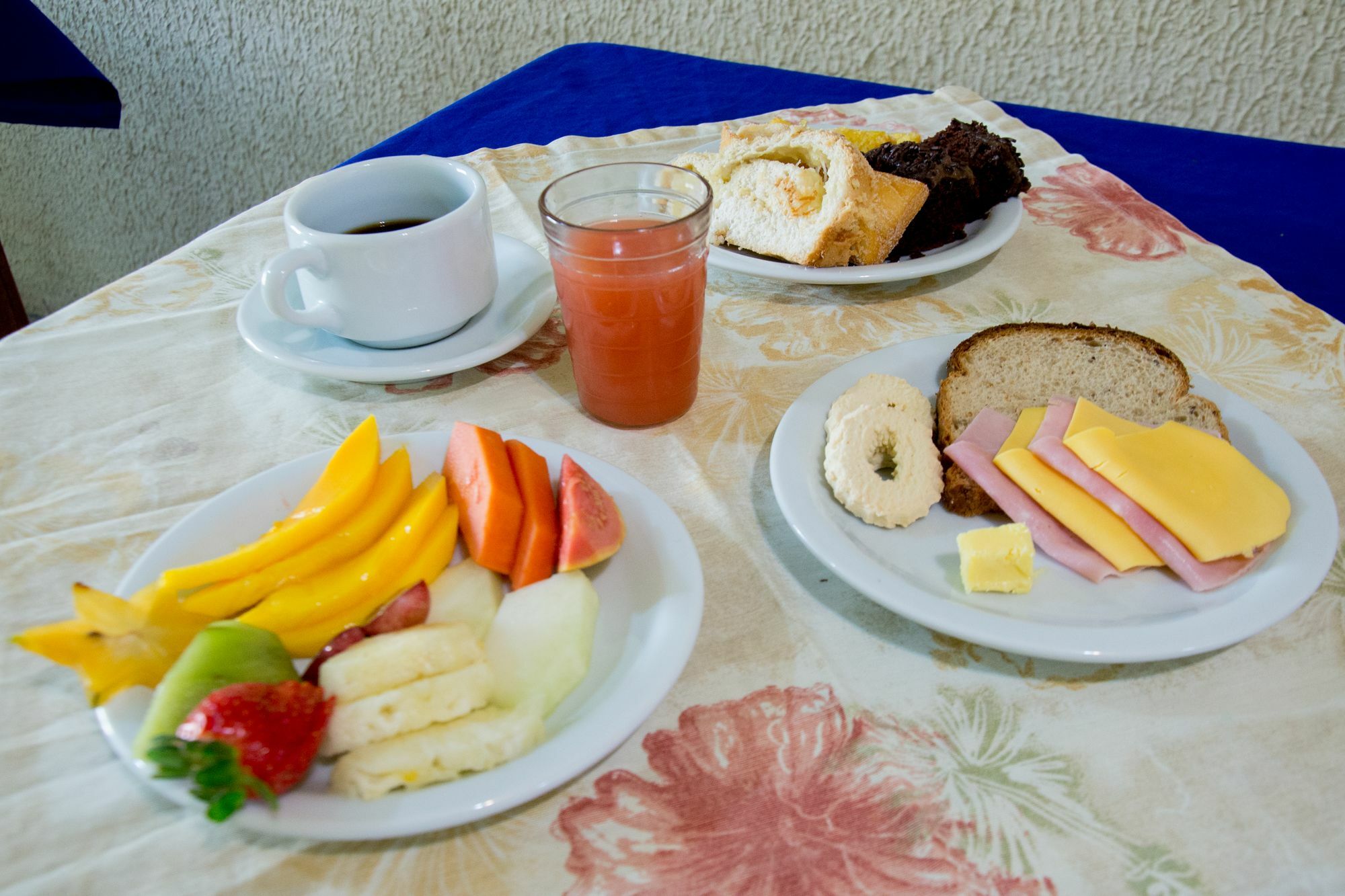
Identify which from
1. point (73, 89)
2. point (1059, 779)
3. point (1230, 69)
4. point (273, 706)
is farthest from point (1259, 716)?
point (73, 89)

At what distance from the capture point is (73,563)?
91 centimetres

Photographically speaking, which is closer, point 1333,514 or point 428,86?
point 1333,514

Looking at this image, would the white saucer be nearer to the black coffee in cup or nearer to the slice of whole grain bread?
the black coffee in cup

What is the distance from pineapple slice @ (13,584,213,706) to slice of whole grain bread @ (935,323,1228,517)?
2.49 ft

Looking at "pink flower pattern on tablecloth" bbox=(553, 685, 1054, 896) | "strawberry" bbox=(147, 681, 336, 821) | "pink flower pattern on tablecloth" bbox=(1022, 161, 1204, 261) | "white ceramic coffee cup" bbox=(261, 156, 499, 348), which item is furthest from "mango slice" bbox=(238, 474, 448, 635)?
"pink flower pattern on tablecloth" bbox=(1022, 161, 1204, 261)

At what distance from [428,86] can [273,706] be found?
2.80 meters

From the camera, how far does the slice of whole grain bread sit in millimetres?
1030

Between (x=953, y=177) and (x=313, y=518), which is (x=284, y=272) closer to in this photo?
(x=313, y=518)

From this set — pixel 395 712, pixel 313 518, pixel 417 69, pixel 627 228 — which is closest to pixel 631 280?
pixel 627 228

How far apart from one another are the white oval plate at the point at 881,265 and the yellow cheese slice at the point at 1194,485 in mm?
475

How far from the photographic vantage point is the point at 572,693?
75 centimetres

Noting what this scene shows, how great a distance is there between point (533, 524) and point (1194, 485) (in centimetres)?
62

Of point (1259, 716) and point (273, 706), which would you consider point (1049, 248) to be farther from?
point (273, 706)

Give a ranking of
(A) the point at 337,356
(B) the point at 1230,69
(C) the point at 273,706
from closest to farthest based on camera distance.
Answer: (C) the point at 273,706 < (A) the point at 337,356 < (B) the point at 1230,69
